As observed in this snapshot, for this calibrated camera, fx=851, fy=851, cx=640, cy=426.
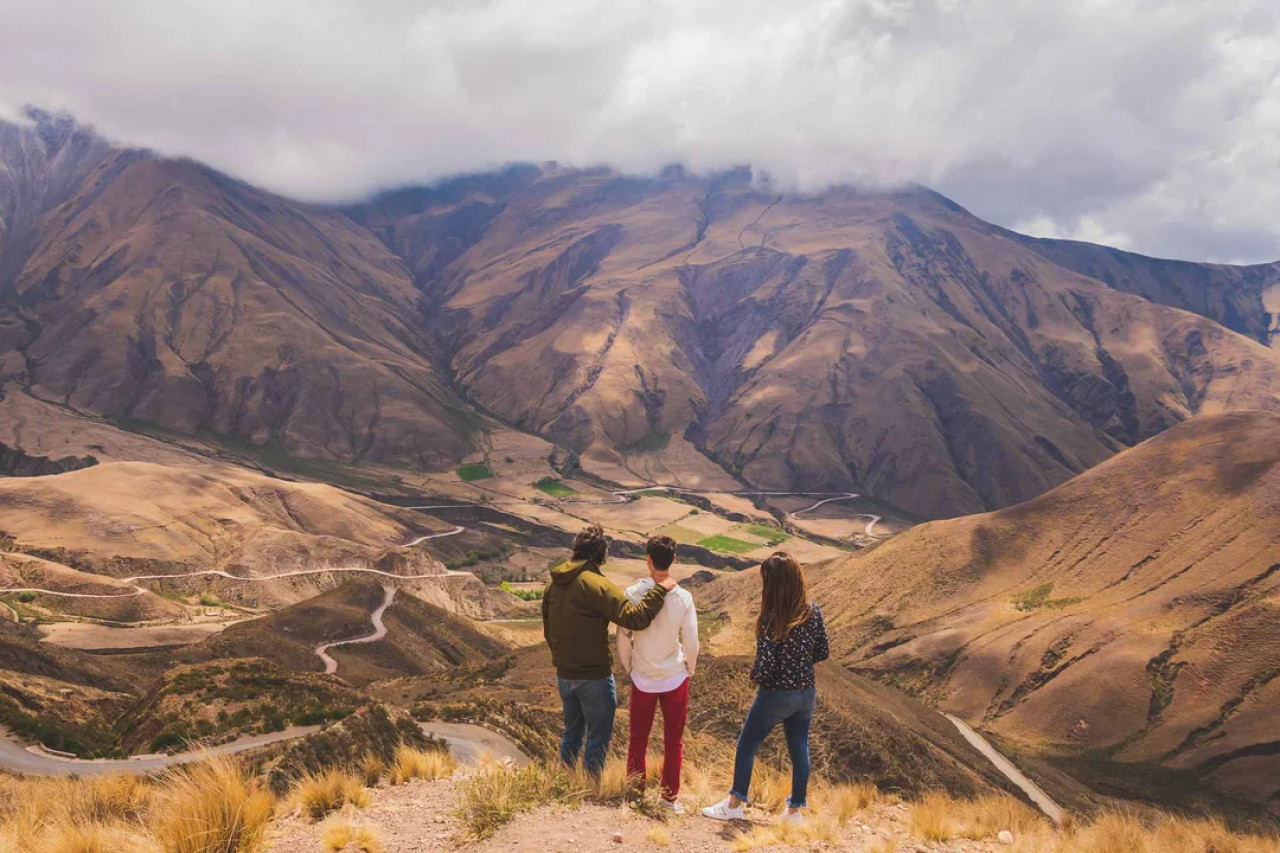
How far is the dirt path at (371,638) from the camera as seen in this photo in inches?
2047

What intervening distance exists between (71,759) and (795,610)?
24679 mm

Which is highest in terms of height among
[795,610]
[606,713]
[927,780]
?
[795,610]

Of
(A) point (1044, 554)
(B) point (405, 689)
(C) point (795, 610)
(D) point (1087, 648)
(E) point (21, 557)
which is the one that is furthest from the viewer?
(E) point (21, 557)

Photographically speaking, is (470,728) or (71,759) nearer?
(470,728)

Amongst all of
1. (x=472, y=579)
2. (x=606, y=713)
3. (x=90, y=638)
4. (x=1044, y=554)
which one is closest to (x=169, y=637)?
(x=90, y=638)

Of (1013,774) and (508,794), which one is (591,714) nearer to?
(508,794)

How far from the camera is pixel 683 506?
163125 mm

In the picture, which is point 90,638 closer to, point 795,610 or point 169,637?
point 169,637

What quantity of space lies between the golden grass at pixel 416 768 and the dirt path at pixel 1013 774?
24.5 m

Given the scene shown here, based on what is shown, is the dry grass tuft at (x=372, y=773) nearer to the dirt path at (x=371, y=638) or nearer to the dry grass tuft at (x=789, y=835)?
the dry grass tuft at (x=789, y=835)

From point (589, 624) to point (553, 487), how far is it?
161 m

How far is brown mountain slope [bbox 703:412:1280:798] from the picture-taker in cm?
4362

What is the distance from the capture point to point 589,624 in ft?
32.7

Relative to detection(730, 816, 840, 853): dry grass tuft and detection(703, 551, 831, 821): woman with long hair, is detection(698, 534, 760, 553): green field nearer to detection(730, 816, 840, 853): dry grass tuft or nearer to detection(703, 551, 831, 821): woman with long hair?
detection(703, 551, 831, 821): woman with long hair
